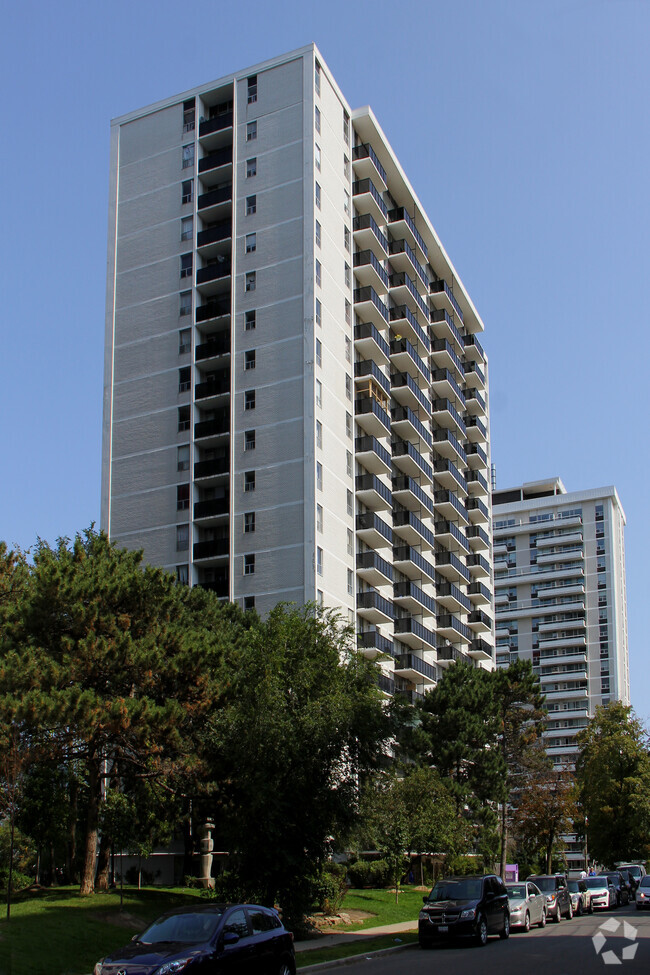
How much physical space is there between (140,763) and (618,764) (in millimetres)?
39503

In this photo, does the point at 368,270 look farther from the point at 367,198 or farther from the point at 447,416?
the point at 447,416

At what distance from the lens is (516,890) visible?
33750mm

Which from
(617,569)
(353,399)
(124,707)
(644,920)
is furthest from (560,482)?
(124,707)

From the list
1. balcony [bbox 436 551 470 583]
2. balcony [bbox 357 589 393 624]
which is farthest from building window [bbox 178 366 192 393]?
balcony [bbox 436 551 470 583]

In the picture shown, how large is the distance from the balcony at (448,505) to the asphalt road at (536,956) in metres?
50.7

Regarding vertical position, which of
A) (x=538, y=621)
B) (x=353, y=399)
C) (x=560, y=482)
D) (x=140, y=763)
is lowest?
(x=140, y=763)

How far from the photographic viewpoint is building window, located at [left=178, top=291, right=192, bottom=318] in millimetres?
66625

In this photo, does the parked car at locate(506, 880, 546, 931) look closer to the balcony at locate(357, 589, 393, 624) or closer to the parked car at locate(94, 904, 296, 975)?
the parked car at locate(94, 904, 296, 975)

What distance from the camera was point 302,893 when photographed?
91.6ft

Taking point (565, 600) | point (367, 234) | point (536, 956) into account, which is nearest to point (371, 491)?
point (367, 234)

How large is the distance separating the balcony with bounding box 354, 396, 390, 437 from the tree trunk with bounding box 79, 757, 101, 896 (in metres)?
38.6

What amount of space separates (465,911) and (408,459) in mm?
49263

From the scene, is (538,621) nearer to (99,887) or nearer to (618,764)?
(618,764)

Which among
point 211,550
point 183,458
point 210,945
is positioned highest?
point 183,458
